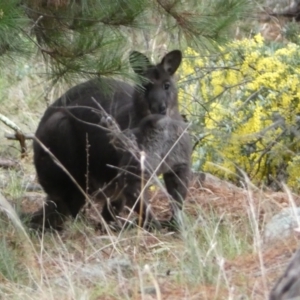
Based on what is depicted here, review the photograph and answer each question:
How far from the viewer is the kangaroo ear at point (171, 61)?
20.1 feet

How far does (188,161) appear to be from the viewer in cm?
620

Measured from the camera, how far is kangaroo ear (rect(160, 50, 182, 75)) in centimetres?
612

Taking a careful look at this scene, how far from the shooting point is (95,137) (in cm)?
639

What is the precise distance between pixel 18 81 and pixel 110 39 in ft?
18.0

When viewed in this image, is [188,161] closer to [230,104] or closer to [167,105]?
[167,105]

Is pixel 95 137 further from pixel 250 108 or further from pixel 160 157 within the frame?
pixel 250 108

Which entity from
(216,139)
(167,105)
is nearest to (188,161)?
(167,105)

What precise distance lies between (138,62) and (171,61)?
56cm

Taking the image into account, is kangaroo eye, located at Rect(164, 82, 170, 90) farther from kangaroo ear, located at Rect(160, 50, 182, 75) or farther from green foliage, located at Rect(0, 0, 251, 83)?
green foliage, located at Rect(0, 0, 251, 83)

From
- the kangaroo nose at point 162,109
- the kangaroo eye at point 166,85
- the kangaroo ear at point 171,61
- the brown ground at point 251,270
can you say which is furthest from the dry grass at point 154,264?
the kangaroo ear at point 171,61

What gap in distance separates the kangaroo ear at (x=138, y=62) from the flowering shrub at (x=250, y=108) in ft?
3.60

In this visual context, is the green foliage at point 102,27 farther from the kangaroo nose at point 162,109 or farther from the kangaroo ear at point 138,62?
the kangaroo nose at point 162,109

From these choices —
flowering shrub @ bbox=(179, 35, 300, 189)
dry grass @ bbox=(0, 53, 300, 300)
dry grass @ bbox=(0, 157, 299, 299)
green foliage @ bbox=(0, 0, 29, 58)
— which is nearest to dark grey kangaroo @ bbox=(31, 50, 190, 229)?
dry grass @ bbox=(0, 53, 300, 300)

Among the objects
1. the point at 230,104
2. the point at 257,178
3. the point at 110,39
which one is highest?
the point at 110,39
